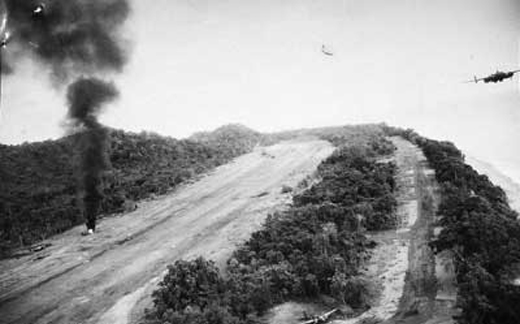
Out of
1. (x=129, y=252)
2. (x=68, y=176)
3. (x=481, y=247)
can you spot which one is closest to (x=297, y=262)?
(x=481, y=247)

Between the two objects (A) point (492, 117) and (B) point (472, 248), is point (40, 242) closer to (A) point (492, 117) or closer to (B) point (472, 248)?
(B) point (472, 248)

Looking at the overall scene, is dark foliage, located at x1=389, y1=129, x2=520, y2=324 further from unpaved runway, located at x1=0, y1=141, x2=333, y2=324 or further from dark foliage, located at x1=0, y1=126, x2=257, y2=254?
dark foliage, located at x1=0, y1=126, x2=257, y2=254

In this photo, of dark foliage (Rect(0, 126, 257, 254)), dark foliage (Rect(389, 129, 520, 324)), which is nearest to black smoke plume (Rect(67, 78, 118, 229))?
dark foliage (Rect(0, 126, 257, 254))

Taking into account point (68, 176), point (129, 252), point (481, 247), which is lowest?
point (129, 252)

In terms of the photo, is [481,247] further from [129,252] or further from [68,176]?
[68,176]

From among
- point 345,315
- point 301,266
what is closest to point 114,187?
point 301,266

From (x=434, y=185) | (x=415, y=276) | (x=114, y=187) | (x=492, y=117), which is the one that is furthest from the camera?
(x=492, y=117)

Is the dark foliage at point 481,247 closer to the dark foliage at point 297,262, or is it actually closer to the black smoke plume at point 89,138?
the dark foliage at point 297,262

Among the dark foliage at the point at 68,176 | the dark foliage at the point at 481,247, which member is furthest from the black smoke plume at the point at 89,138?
the dark foliage at the point at 481,247
